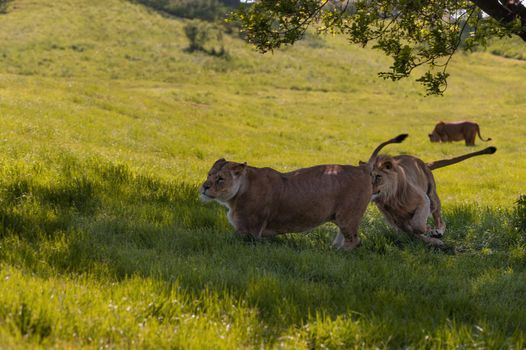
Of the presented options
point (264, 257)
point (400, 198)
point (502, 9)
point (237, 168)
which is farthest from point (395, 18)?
point (264, 257)

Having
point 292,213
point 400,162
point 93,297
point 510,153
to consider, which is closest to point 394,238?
point 400,162

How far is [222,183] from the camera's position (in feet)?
24.5

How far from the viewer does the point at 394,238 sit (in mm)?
8930

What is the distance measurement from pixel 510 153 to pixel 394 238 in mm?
20810

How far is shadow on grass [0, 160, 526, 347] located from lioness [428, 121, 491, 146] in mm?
19916

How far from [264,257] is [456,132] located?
2467 cm

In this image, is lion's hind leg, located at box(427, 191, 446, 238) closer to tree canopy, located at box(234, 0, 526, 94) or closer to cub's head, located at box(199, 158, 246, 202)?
tree canopy, located at box(234, 0, 526, 94)

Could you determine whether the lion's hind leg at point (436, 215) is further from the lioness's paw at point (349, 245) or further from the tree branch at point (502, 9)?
the tree branch at point (502, 9)

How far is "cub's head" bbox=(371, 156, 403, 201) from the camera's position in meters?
8.58

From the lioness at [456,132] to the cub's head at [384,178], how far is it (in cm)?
2208

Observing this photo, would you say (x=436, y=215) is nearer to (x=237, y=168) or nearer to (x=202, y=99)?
(x=237, y=168)

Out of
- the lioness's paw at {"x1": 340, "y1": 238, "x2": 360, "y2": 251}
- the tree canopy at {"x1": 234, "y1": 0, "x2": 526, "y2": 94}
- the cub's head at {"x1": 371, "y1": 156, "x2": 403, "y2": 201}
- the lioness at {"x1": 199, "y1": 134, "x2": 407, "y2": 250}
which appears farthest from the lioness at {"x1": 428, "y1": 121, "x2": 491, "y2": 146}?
the lioness's paw at {"x1": 340, "y1": 238, "x2": 360, "y2": 251}

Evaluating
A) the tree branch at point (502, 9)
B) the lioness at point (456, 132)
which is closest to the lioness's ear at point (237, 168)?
the tree branch at point (502, 9)

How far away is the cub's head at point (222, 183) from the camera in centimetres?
745
